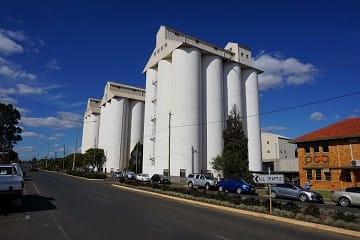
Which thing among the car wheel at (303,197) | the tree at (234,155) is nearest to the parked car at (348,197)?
the car wheel at (303,197)

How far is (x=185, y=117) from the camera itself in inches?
2486

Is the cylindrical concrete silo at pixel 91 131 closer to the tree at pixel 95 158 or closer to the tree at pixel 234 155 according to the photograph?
the tree at pixel 95 158

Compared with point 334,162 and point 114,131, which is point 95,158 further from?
point 334,162

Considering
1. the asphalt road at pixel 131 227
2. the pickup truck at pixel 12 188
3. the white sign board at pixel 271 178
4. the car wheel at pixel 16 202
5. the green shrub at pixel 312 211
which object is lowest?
the asphalt road at pixel 131 227

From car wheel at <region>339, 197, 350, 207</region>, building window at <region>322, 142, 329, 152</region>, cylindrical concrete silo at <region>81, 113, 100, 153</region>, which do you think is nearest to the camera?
car wheel at <region>339, 197, 350, 207</region>

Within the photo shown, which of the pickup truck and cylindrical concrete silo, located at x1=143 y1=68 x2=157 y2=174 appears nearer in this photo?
the pickup truck

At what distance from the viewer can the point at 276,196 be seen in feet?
93.0

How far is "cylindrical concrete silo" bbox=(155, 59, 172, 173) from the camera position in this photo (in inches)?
2584

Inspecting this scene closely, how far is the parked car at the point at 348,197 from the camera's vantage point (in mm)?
22397

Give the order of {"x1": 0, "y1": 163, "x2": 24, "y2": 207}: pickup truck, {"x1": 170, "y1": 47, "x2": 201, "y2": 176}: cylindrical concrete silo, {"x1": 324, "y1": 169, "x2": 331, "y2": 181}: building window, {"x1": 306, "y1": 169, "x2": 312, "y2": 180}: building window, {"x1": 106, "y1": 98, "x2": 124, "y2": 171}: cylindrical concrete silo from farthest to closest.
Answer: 1. {"x1": 106, "y1": 98, "x2": 124, "y2": 171}: cylindrical concrete silo
2. {"x1": 170, "y1": 47, "x2": 201, "y2": 176}: cylindrical concrete silo
3. {"x1": 306, "y1": 169, "x2": 312, "y2": 180}: building window
4. {"x1": 324, "y1": 169, "x2": 331, "y2": 181}: building window
5. {"x1": 0, "y1": 163, "x2": 24, "y2": 207}: pickup truck

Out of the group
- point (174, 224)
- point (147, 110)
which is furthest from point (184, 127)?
point (174, 224)

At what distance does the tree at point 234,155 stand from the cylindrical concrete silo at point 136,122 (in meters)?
54.6

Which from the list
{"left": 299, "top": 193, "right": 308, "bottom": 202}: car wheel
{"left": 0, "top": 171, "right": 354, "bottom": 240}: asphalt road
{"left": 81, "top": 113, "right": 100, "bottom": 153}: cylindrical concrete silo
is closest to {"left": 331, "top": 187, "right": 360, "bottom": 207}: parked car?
{"left": 299, "top": 193, "right": 308, "bottom": 202}: car wheel

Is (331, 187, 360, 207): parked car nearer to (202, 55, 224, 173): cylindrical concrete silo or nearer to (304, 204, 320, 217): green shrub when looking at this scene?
(304, 204, 320, 217): green shrub
